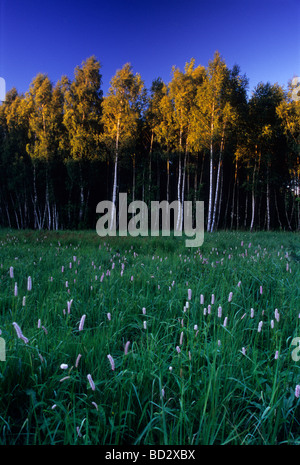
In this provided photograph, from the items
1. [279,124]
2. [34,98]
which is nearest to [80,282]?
[279,124]

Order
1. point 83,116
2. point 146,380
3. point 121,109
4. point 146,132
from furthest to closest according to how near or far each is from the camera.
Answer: point 146,132, point 83,116, point 121,109, point 146,380

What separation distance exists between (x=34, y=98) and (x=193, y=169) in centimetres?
1879

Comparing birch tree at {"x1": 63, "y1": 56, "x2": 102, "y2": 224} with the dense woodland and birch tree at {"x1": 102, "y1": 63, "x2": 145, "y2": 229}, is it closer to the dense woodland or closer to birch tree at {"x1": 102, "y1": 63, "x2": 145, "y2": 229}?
the dense woodland

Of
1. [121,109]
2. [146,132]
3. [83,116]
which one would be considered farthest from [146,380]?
[146,132]

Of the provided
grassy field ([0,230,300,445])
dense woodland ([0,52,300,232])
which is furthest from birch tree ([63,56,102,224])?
grassy field ([0,230,300,445])

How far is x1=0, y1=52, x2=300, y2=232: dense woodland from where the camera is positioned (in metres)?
19.6

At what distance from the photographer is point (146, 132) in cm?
2620

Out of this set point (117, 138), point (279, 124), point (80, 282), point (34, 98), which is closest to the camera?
point (80, 282)

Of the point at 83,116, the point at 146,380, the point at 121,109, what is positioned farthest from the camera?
the point at 83,116

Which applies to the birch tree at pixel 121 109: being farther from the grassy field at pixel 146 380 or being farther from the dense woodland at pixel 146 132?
the grassy field at pixel 146 380

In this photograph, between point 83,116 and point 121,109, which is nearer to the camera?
point 121,109

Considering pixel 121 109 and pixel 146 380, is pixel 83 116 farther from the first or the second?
pixel 146 380
